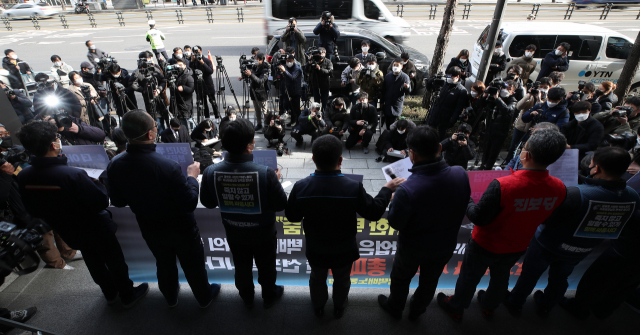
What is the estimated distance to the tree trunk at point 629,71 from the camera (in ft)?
21.8

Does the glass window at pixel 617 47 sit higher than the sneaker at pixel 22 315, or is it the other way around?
the glass window at pixel 617 47

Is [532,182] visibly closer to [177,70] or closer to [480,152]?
[480,152]

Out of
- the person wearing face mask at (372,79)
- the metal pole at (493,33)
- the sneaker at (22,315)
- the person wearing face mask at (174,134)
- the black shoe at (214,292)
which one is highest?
the metal pole at (493,33)

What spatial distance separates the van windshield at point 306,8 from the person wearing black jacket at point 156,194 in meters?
9.03

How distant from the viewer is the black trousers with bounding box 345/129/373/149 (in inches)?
262

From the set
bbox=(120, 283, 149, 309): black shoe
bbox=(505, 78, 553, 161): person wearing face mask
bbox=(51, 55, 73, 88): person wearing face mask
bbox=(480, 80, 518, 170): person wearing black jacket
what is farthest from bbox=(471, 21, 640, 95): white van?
bbox=(51, 55, 73, 88): person wearing face mask

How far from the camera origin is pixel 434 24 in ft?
59.0

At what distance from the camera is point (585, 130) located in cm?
441

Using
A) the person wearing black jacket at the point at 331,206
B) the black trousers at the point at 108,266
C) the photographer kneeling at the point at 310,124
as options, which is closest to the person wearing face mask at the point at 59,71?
the photographer kneeling at the point at 310,124

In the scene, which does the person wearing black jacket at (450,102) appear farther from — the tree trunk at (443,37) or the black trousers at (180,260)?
the black trousers at (180,260)

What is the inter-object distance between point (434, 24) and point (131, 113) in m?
18.8

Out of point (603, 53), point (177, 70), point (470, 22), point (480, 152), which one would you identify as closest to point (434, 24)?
point (470, 22)

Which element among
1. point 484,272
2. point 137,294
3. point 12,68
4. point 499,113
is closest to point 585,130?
point 499,113

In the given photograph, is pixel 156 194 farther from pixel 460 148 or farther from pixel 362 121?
pixel 362 121
